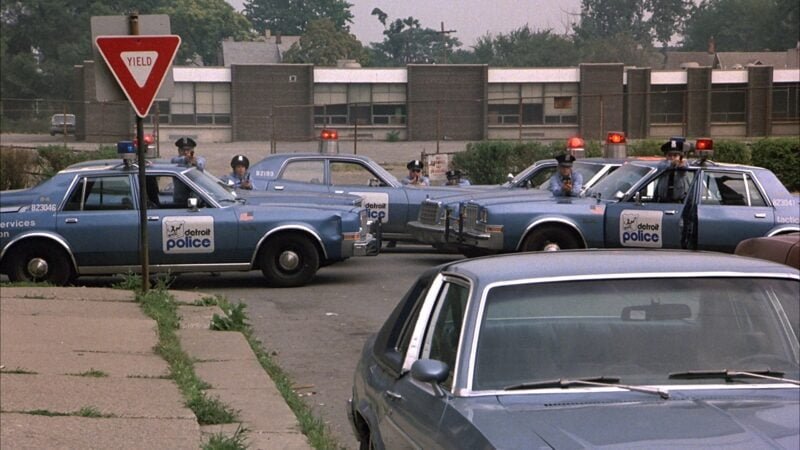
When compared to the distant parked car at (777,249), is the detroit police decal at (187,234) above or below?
below

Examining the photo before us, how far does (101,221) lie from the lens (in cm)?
1448

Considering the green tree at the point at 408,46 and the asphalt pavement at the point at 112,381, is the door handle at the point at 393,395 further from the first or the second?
the green tree at the point at 408,46

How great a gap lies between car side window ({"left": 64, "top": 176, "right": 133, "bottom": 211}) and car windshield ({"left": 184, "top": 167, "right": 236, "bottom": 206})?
79cm

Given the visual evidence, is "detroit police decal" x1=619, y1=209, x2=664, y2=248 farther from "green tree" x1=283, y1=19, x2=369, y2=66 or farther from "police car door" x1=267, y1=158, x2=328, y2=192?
"green tree" x1=283, y1=19, x2=369, y2=66

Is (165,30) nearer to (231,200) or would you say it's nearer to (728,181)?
(231,200)

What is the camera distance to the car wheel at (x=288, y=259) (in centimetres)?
1496

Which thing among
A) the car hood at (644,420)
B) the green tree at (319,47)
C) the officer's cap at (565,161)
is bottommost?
the car hood at (644,420)

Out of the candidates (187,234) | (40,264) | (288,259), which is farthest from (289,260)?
(40,264)

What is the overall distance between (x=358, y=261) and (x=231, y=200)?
325 cm

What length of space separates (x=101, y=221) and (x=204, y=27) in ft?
187

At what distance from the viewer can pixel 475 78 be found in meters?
58.7

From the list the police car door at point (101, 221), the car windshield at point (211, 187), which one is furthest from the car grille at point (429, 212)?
the police car door at point (101, 221)

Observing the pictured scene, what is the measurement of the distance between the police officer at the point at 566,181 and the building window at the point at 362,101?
136 ft

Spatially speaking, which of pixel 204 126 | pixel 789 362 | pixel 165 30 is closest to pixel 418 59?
pixel 204 126
